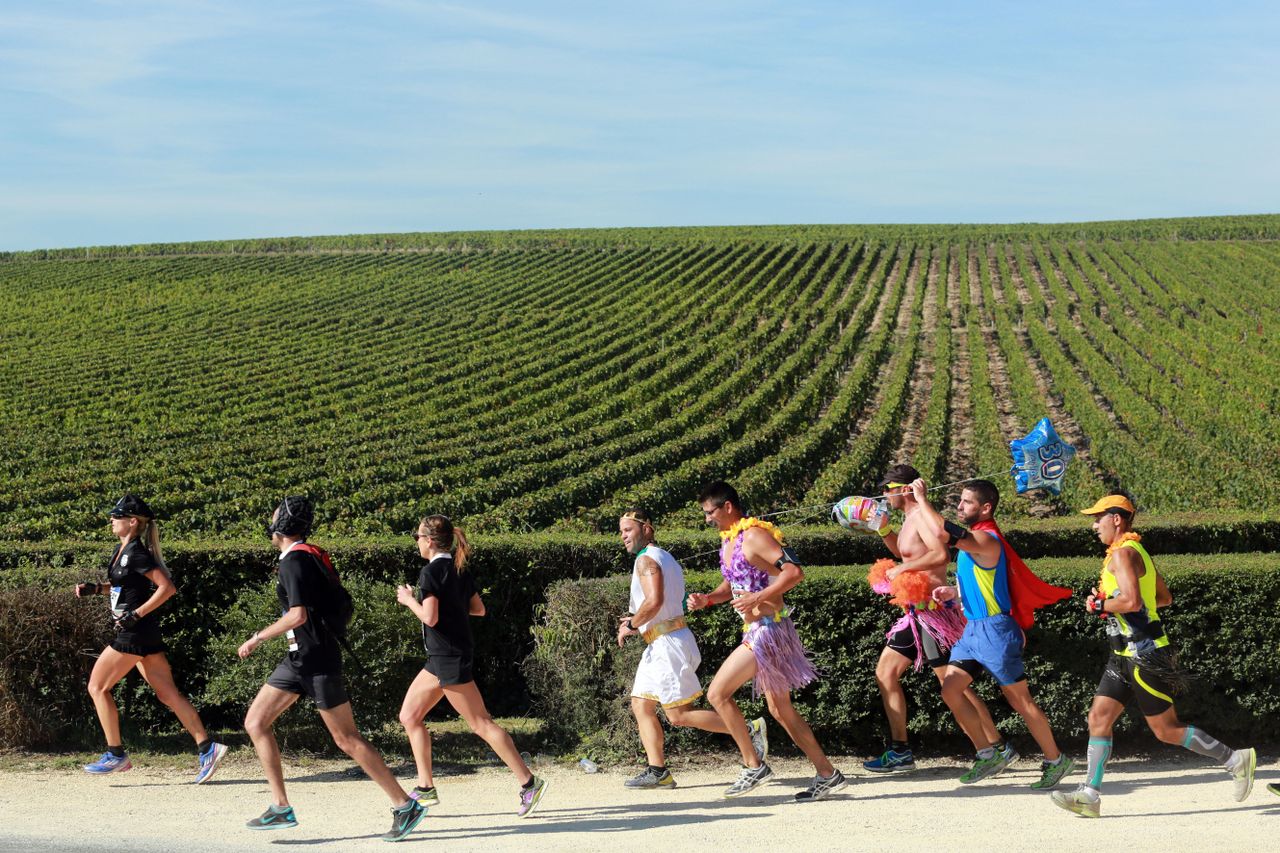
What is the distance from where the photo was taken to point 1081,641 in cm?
732

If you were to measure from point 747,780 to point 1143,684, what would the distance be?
2.08m

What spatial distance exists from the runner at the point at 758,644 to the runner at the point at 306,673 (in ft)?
5.72

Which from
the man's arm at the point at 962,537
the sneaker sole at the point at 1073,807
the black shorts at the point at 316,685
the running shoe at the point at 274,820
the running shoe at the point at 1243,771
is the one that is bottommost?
the running shoe at the point at 274,820

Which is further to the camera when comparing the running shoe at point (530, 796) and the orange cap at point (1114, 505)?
the running shoe at point (530, 796)

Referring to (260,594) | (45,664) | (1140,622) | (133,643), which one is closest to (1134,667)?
(1140,622)

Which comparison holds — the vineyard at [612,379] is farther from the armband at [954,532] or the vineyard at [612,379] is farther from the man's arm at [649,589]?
the armband at [954,532]

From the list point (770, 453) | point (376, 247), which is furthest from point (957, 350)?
point (376, 247)

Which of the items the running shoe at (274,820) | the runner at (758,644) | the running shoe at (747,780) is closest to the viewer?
the running shoe at (274,820)

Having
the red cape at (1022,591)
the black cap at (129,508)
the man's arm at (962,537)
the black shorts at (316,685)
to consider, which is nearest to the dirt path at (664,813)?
the black shorts at (316,685)

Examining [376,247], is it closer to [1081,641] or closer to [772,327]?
[772,327]

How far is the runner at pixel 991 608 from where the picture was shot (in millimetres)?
6363

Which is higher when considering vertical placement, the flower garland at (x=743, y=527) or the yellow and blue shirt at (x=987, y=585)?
the flower garland at (x=743, y=527)

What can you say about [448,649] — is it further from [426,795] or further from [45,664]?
[45,664]

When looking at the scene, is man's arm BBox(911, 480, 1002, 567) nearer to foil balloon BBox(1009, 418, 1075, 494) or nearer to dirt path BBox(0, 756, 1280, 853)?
foil balloon BBox(1009, 418, 1075, 494)
